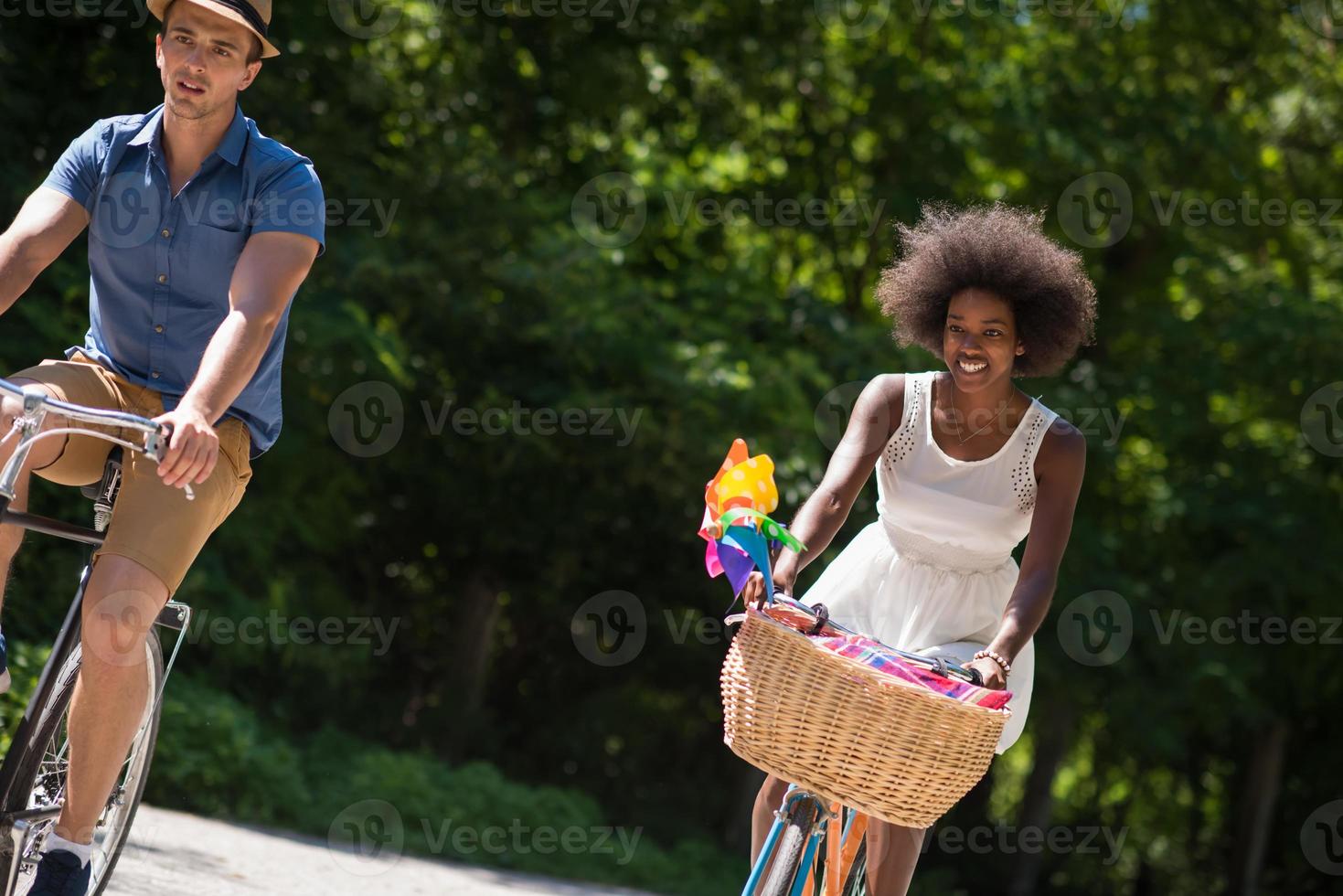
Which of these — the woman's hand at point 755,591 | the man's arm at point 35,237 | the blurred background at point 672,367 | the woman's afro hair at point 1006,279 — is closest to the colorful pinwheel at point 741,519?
the woman's hand at point 755,591

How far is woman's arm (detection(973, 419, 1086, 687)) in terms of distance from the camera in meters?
3.50

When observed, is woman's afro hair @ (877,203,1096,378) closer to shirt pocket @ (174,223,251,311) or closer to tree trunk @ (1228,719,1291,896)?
shirt pocket @ (174,223,251,311)

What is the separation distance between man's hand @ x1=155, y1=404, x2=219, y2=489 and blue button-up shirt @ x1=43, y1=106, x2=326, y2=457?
Result: 0.55m

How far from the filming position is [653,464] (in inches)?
408

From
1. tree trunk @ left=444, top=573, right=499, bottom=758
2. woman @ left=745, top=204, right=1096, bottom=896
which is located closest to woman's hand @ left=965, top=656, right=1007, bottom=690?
woman @ left=745, top=204, right=1096, bottom=896

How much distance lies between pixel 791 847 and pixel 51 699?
180 cm

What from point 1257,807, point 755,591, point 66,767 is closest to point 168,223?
point 66,767

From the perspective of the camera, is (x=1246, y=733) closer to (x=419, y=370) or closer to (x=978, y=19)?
(x=978, y=19)

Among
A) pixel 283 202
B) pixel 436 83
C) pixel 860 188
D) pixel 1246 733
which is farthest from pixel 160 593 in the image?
pixel 1246 733

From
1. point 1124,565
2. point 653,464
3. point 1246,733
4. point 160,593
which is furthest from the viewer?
point 1246,733

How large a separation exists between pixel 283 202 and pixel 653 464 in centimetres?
697

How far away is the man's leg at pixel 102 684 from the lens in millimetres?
3293

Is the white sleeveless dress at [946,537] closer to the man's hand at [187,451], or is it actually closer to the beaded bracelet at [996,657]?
the beaded bracelet at [996,657]

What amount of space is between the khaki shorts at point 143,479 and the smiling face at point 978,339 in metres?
1.83
